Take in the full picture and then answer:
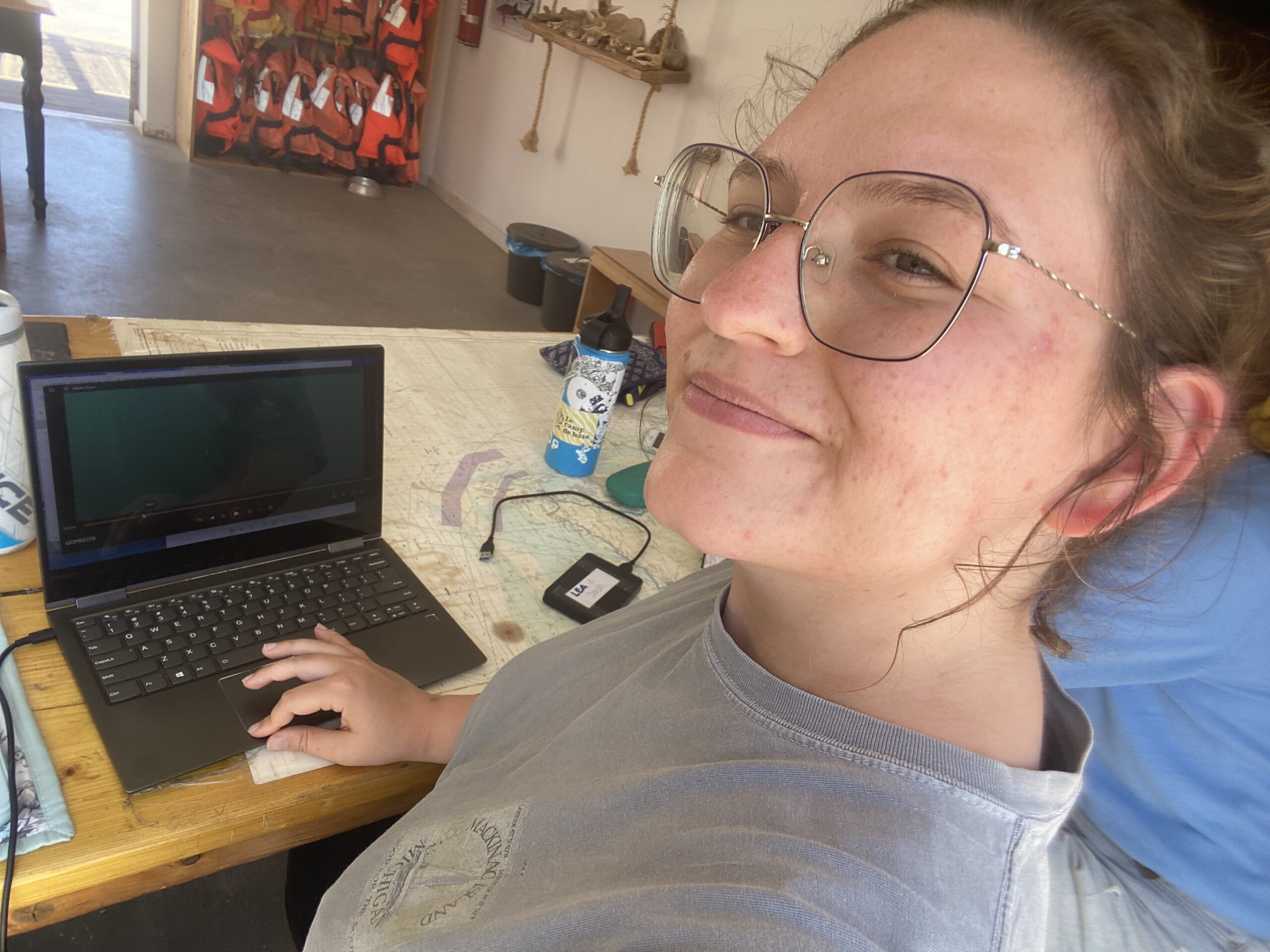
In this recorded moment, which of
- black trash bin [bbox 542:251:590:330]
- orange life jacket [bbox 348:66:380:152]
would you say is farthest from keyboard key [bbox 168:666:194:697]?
orange life jacket [bbox 348:66:380:152]

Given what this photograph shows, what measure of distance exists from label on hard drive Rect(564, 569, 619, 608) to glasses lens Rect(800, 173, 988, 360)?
596mm

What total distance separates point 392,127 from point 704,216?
16.9 feet

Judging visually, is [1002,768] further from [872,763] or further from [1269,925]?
[1269,925]

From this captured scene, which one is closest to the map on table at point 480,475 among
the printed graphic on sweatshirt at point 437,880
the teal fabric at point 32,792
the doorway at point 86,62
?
the printed graphic on sweatshirt at point 437,880

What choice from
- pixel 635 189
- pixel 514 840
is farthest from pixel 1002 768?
pixel 635 189

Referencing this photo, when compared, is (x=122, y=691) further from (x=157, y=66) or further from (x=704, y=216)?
(x=157, y=66)

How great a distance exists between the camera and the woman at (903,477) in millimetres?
483

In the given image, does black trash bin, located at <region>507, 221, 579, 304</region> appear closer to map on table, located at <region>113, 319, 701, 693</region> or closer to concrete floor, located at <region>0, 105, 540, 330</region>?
concrete floor, located at <region>0, 105, 540, 330</region>

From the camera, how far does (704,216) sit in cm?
82

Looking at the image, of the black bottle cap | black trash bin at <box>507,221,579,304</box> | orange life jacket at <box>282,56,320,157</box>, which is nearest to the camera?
the black bottle cap

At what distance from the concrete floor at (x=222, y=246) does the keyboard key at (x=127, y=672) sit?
2.51 meters

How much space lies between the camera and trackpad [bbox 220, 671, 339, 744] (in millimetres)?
743

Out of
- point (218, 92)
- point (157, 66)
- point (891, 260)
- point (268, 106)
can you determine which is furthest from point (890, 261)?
point (157, 66)

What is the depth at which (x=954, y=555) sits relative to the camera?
57 cm
